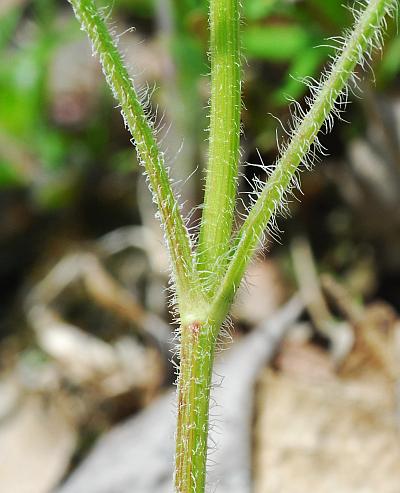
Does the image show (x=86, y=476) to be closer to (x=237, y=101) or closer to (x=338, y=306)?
(x=338, y=306)

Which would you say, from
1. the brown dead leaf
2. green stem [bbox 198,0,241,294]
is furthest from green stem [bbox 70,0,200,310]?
the brown dead leaf

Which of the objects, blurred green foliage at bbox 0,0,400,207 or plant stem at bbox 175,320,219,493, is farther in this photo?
blurred green foliage at bbox 0,0,400,207

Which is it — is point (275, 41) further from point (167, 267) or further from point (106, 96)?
point (106, 96)

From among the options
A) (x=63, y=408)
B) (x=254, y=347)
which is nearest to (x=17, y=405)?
(x=63, y=408)

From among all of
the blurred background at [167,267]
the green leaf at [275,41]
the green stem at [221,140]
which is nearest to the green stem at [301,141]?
the green stem at [221,140]

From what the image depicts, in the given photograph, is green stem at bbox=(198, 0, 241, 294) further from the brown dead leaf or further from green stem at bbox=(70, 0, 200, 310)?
the brown dead leaf
